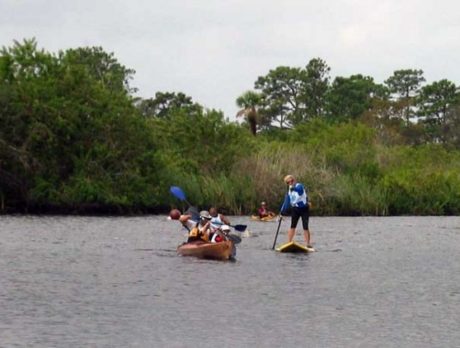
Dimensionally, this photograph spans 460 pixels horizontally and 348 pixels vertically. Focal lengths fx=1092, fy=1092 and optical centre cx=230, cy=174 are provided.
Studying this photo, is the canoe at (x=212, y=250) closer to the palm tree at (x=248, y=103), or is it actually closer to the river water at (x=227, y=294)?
the river water at (x=227, y=294)

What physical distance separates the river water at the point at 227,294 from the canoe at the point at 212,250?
373mm

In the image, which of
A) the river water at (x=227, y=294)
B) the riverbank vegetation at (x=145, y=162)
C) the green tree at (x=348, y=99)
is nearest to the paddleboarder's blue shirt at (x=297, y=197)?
the river water at (x=227, y=294)

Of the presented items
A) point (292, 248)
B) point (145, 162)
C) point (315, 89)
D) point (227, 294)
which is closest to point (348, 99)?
point (315, 89)

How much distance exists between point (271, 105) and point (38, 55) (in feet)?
170

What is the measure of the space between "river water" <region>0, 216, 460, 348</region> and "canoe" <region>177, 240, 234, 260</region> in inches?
14.7

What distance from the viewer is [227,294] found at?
2545 cm

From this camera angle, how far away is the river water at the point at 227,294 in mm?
19750

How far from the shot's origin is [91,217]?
62219mm

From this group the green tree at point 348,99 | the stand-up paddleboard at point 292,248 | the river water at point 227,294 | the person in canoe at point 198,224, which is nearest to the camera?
the river water at point 227,294

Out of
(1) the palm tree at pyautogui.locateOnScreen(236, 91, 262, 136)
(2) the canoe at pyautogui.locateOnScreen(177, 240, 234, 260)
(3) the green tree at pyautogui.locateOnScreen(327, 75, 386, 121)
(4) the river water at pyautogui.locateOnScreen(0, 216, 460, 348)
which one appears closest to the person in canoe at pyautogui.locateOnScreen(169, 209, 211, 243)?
(2) the canoe at pyautogui.locateOnScreen(177, 240, 234, 260)

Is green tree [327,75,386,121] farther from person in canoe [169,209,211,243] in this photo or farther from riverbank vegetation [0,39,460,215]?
person in canoe [169,209,211,243]

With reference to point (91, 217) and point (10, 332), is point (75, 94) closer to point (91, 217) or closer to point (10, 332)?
point (91, 217)

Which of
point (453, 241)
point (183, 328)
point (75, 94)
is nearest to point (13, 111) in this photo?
point (75, 94)

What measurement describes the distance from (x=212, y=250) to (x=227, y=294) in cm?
857
